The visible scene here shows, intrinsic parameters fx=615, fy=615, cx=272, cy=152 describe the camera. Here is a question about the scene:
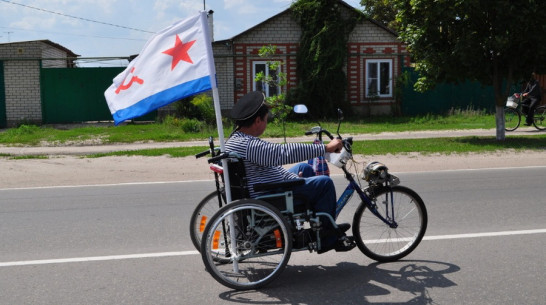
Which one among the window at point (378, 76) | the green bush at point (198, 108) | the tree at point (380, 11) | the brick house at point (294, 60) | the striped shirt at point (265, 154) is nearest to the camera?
the striped shirt at point (265, 154)

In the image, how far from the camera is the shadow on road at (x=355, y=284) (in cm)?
456

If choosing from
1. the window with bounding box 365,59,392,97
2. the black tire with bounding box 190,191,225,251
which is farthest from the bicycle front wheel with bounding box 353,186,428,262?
the window with bounding box 365,59,392,97

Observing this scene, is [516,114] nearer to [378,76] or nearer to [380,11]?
[378,76]

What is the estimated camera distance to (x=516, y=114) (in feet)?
64.7

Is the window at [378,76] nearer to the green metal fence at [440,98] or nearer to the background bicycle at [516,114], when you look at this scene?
the green metal fence at [440,98]

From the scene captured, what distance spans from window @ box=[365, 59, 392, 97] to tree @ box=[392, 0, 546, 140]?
9.44 meters

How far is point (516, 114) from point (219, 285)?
17078mm

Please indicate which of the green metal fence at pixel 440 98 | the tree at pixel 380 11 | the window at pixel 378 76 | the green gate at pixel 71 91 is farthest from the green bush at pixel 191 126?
the tree at pixel 380 11

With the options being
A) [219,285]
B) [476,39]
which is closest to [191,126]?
[476,39]

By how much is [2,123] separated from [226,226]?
21.6 metres

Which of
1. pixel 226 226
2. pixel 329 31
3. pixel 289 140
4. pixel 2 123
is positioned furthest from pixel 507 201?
pixel 2 123

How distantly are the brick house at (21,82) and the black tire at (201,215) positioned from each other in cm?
2016

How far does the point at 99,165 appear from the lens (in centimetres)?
1316

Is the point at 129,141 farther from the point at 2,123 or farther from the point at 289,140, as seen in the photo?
the point at 2,123
